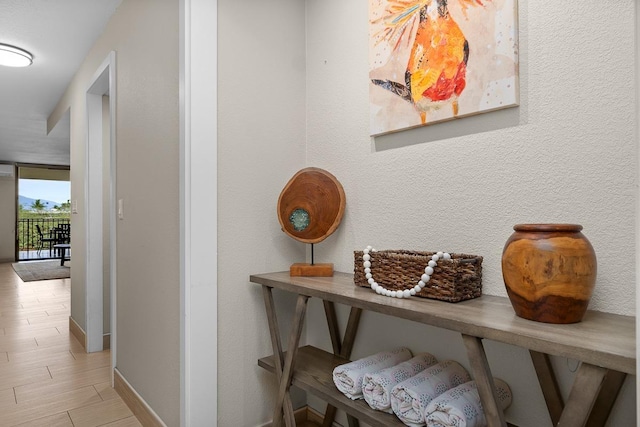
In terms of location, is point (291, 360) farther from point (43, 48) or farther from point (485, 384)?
point (43, 48)

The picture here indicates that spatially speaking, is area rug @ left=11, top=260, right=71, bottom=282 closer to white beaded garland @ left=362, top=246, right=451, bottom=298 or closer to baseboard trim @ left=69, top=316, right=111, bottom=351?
baseboard trim @ left=69, top=316, right=111, bottom=351

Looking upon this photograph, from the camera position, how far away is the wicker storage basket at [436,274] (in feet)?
3.64

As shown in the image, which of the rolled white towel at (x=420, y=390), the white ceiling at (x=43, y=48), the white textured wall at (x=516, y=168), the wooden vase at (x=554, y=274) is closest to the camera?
the wooden vase at (x=554, y=274)

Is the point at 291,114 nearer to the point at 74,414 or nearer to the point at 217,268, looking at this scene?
the point at 217,268

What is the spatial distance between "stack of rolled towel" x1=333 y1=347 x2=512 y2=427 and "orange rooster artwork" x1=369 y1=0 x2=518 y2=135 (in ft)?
2.72

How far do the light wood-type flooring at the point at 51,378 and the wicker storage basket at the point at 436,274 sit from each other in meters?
1.57

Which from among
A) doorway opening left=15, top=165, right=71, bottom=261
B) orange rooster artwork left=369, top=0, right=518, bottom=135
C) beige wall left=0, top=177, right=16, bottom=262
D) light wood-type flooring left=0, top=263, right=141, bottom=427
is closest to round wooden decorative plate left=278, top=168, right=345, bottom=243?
orange rooster artwork left=369, top=0, right=518, bottom=135

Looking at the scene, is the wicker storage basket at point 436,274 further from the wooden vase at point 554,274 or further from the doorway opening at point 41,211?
the doorway opening at point 41,211

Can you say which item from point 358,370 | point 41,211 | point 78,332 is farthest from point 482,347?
point 41,211

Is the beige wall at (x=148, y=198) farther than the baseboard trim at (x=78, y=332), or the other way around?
the baseboard trim at (x=78, y=332)

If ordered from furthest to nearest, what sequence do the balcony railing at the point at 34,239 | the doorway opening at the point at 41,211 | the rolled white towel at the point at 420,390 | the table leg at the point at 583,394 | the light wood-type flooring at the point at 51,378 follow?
the balcony railing at the point at 34,239 → the doorway opening at the point at 41,211 → the light wood-type flooring at the point at 51,378 → the rolled white towel at the point at 420,390 → the table leg at the point at 583,394

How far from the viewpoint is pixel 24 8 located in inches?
94.3

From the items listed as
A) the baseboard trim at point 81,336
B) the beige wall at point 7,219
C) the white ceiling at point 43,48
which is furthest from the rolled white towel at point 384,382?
the beige wall at point 7,219

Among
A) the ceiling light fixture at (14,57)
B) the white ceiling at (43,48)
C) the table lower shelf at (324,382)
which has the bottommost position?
the table lower shelf at (324,382)
